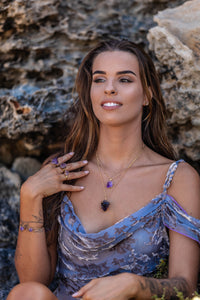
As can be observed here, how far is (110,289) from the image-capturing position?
7.72ft

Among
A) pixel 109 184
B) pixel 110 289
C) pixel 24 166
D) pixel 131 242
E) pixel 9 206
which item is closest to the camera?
pixel 110 289

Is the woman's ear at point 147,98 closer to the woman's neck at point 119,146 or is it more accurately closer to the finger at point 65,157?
the woman's neck at point 119,146

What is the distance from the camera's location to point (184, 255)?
104 inches

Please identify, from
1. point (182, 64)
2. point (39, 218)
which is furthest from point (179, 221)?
point (182, 64)

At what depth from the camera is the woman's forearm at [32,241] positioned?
9.53 feet

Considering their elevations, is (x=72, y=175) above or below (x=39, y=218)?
above

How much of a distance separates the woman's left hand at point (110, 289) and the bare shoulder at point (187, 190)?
23.6 inches

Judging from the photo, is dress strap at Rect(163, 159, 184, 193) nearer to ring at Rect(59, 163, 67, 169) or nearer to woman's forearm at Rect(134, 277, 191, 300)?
woman's forearm at Rect(134, 277, 191, 300)

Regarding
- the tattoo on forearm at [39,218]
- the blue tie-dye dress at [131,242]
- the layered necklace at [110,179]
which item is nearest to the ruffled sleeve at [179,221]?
the blue tie-dye dress at [131,242]

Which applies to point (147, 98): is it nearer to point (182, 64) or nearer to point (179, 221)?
point (182, 64)

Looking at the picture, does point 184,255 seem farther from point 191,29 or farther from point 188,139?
point 191,29

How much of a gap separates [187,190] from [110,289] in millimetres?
796

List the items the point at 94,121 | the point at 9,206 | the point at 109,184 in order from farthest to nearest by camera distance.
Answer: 1. the point at 9,206
2. the point at 94,121
3. the point at 109,184

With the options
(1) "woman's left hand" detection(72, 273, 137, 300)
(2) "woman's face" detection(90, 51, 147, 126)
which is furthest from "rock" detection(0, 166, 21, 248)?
(1) "woman's left hand" detection(72, 273, 137, 300)
